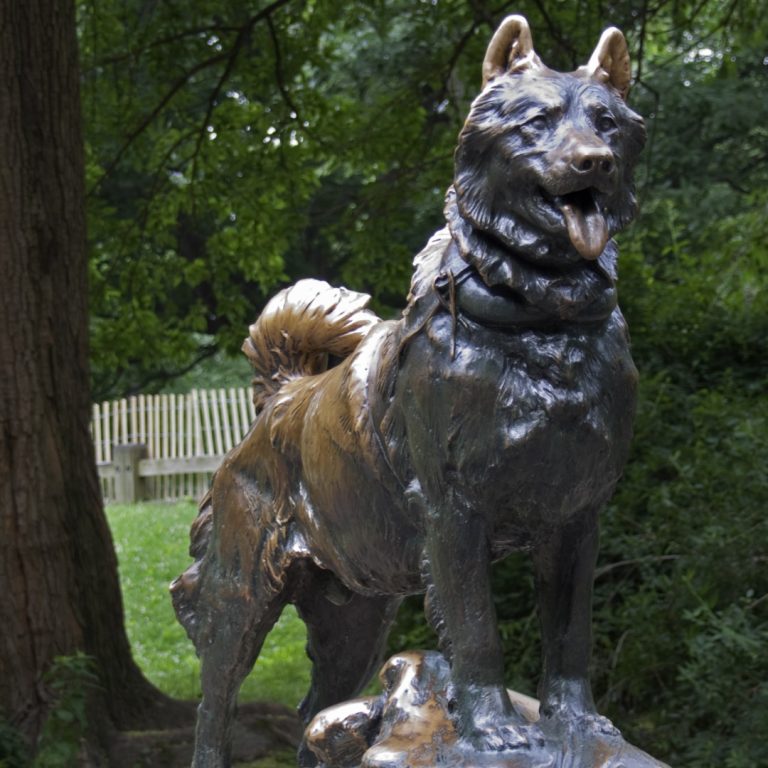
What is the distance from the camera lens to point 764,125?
41.0 ft

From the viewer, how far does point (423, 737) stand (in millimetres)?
2953

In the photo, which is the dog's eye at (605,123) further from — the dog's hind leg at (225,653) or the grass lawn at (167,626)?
the grass lawn at (167,626)

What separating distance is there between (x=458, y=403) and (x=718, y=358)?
5664 millimetres

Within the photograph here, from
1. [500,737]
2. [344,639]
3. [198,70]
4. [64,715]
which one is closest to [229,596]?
[344,639]

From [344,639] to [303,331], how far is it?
0.89 meters

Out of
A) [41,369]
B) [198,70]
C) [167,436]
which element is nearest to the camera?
[41,369]

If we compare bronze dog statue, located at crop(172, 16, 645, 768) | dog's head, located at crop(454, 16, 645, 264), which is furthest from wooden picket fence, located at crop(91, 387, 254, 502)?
dog's head, located at crop(454, 16, 645, 264)

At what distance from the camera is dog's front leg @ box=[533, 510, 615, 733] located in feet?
9.56

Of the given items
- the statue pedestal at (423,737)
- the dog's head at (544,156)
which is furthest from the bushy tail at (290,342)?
the dog's head at (544,156)

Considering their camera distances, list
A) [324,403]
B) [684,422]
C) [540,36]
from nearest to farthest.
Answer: [324,403] < [684,422] < [540,36]

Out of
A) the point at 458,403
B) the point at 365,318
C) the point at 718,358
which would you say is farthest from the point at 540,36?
the point at 458,403

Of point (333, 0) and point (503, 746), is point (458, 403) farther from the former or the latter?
point (333, 0)

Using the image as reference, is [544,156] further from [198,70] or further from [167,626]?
[167,626]

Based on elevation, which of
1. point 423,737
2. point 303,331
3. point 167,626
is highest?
point 303,331
